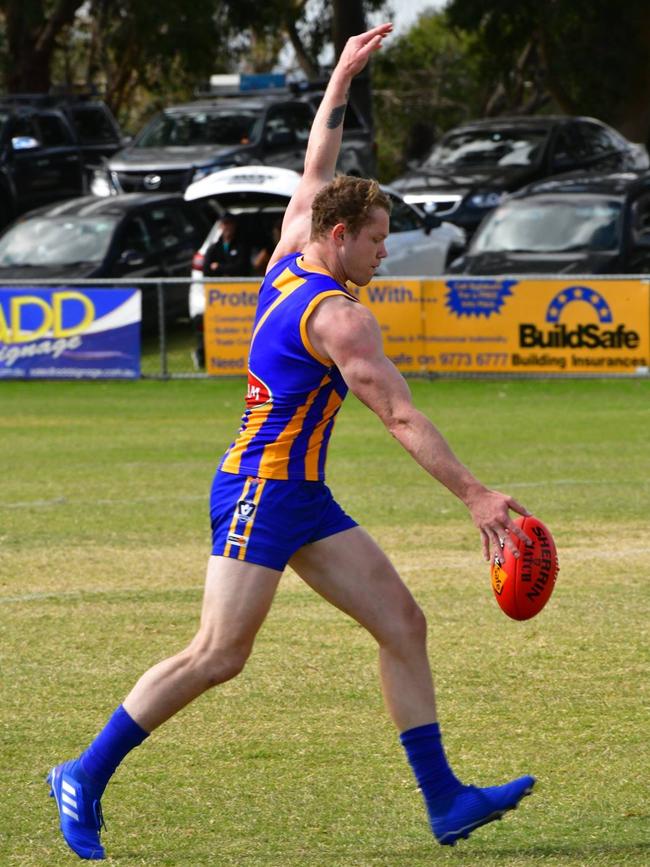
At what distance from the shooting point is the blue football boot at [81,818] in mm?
4992

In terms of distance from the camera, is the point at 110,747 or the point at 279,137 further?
the point at 279,137

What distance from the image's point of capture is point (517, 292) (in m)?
18.0

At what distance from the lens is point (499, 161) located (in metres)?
26.0

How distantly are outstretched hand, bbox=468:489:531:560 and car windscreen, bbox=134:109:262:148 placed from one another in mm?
21966

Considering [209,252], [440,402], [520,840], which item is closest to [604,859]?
[520,840]

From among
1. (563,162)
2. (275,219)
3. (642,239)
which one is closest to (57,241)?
(275,219)

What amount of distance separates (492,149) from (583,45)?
390 inches

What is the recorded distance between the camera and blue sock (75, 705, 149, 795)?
5039 mm

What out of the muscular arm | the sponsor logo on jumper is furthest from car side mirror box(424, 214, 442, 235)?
the muscular arm

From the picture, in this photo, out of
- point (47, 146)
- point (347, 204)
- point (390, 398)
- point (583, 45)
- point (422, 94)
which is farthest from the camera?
point (422, 94)

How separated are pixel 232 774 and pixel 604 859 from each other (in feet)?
4.85

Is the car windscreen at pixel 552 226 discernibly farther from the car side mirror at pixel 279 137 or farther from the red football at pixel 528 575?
the red football at pixel 528 575

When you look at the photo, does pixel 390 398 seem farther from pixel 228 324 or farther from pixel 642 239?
pixel 642 239

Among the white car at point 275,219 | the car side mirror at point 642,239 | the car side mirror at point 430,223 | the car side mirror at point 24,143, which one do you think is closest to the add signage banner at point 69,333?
the white car at point 275,219
